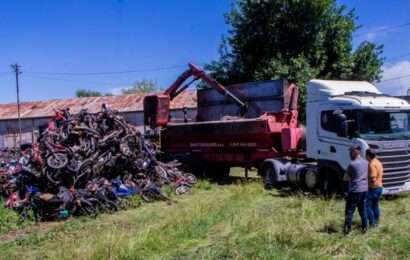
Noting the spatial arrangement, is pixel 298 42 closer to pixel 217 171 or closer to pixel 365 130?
pixel 217 171

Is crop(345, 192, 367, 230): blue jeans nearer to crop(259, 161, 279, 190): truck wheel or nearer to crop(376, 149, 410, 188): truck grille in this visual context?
crop(376, 149, 410, 188): truck grille

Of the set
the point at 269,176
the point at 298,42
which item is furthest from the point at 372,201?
the point at 298,42

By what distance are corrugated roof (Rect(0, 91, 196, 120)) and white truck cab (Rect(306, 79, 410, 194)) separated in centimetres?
2957

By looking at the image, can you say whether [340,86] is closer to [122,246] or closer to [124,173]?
[124,173]

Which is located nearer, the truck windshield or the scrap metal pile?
the scrap metal pile

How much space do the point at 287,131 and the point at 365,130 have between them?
3.84m

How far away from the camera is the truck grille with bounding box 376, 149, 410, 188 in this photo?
11.8m

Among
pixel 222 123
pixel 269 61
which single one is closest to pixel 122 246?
pixel 222 123

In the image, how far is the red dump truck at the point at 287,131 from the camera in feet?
39.4

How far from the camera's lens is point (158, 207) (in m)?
12.9

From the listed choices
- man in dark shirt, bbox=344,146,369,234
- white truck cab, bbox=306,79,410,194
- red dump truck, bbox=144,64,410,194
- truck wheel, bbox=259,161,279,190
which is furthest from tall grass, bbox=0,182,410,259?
truck wheel, bbox=259,161,279,190

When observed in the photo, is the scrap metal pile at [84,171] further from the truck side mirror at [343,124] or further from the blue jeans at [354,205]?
the blue jeans at [354,205]

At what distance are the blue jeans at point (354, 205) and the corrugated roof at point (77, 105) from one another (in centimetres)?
3378

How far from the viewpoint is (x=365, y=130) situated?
11.9m
